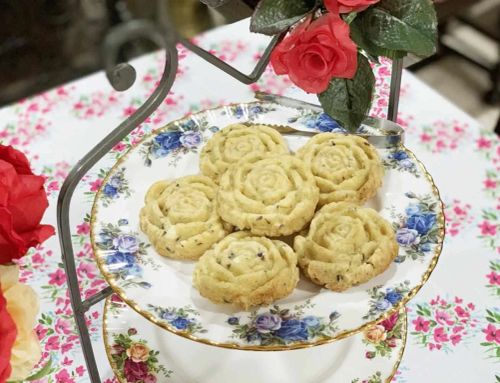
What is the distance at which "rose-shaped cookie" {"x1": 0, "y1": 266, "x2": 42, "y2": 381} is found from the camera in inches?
17.6

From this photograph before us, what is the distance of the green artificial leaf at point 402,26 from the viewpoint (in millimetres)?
604

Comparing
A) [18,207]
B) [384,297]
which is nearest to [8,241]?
[18,207]

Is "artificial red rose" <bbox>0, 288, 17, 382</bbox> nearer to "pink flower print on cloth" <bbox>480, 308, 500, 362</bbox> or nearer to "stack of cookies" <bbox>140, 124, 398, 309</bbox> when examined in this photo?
"stack of cookies" <bbox>140, 124, 398, 309</bbox>

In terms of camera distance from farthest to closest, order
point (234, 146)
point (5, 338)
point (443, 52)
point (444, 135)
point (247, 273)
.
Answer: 1. point (443, 52)
2. point (444, 135)
3. point (234, 146)
4. point (247, 273)
5. point (5, 338)

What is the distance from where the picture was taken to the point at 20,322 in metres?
0.45

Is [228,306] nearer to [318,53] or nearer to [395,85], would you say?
[318,53]

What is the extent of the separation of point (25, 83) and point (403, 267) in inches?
61.4

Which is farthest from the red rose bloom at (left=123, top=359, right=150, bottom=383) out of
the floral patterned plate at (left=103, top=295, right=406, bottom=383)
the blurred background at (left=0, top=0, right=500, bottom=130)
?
the blurred background at (left=0, top=0, right=500, bottom=130)

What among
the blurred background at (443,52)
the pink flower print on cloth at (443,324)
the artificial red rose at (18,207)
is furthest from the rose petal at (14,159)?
the blurred background at (443,52)

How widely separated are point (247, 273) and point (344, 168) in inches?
6.8

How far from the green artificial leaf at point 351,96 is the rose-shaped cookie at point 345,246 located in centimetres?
9

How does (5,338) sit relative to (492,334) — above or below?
above

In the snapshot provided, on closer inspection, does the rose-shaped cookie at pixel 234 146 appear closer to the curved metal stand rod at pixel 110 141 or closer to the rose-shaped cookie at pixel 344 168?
the rose-shaped cookie at pixel 344 168

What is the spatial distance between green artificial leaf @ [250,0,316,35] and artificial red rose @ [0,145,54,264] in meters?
0.24
